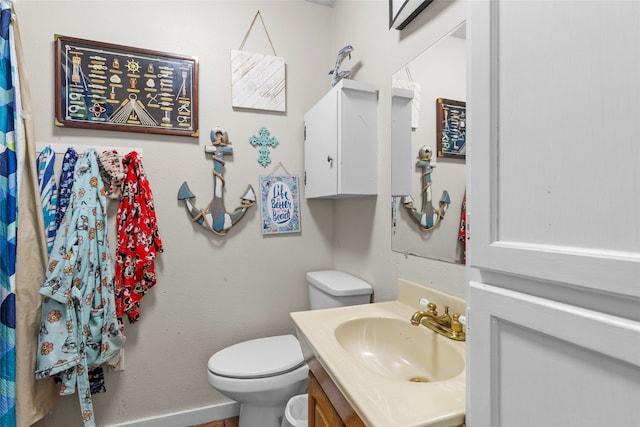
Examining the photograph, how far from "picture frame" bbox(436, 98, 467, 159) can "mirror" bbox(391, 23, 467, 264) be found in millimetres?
14

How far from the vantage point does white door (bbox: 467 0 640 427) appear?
31 cm

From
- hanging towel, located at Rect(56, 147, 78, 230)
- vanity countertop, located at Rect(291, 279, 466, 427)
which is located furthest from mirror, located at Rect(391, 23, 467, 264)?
hanging towel, located at Rect(56, 147, 78, 230)

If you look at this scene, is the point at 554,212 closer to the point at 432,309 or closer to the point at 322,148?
the point at 432,309

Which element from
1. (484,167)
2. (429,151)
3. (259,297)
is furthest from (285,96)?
(484,167)

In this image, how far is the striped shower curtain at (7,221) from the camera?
119 centimetres

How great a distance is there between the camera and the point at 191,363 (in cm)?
167

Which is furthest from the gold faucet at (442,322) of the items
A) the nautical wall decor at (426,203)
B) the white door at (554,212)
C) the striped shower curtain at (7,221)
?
the striped shower curtain at (7,221)

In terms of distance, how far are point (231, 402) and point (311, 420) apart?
954mm

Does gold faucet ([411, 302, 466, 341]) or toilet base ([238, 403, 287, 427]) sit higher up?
gold faucet ([411, 302, 466, 341])

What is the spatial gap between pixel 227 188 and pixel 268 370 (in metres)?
0.97

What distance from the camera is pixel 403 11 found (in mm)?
1179

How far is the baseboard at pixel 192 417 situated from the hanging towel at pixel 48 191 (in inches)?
39.2

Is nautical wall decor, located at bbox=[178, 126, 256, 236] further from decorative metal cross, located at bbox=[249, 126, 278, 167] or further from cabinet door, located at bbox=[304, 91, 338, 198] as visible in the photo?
cabinet door, located at bbox=[304, 91, 338, 198]

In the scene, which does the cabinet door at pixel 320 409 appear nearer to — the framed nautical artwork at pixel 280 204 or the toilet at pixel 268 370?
the toilet at pixel 268 370
